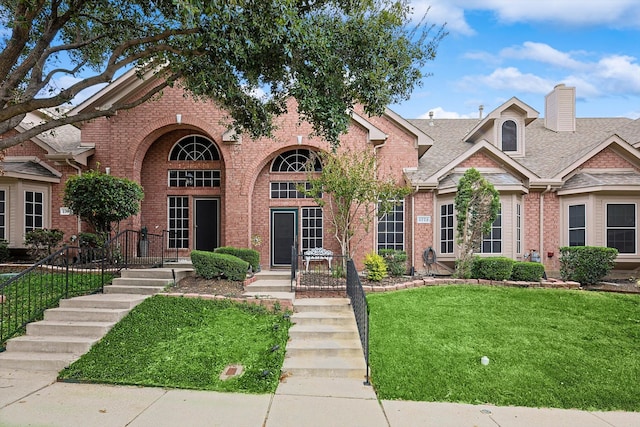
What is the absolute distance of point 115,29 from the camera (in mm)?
8727

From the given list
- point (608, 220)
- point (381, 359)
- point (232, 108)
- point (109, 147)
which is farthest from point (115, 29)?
point (608, 220)

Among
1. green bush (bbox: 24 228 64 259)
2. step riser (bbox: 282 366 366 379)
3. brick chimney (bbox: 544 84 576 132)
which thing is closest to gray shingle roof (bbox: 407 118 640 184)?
brick chimney (bbox: 544 84 576 132)

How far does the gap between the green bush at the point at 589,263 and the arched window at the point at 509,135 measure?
5442 mm

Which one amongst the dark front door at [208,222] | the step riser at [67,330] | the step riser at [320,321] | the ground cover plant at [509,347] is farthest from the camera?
the dark front door at [208,222]

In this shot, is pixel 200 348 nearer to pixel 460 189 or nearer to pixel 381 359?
pixel 381 359

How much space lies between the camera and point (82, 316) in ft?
24.6

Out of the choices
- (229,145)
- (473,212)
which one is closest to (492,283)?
(473,212)

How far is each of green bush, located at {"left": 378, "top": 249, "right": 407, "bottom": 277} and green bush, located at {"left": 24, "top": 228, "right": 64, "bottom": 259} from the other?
10.2m

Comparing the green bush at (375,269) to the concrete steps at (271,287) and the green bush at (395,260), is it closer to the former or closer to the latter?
the green bush at (395,260)

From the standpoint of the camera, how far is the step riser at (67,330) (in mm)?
6996

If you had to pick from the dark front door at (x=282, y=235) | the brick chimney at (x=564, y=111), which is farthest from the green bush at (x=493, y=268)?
the brick chimney at (x=564, y=111)

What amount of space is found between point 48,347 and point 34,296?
7.24 feet

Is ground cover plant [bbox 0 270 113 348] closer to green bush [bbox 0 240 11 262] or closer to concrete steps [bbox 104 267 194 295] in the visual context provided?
concrete steps [bbox 104 267 194 295]

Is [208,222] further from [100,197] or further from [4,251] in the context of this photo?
[4,251]
